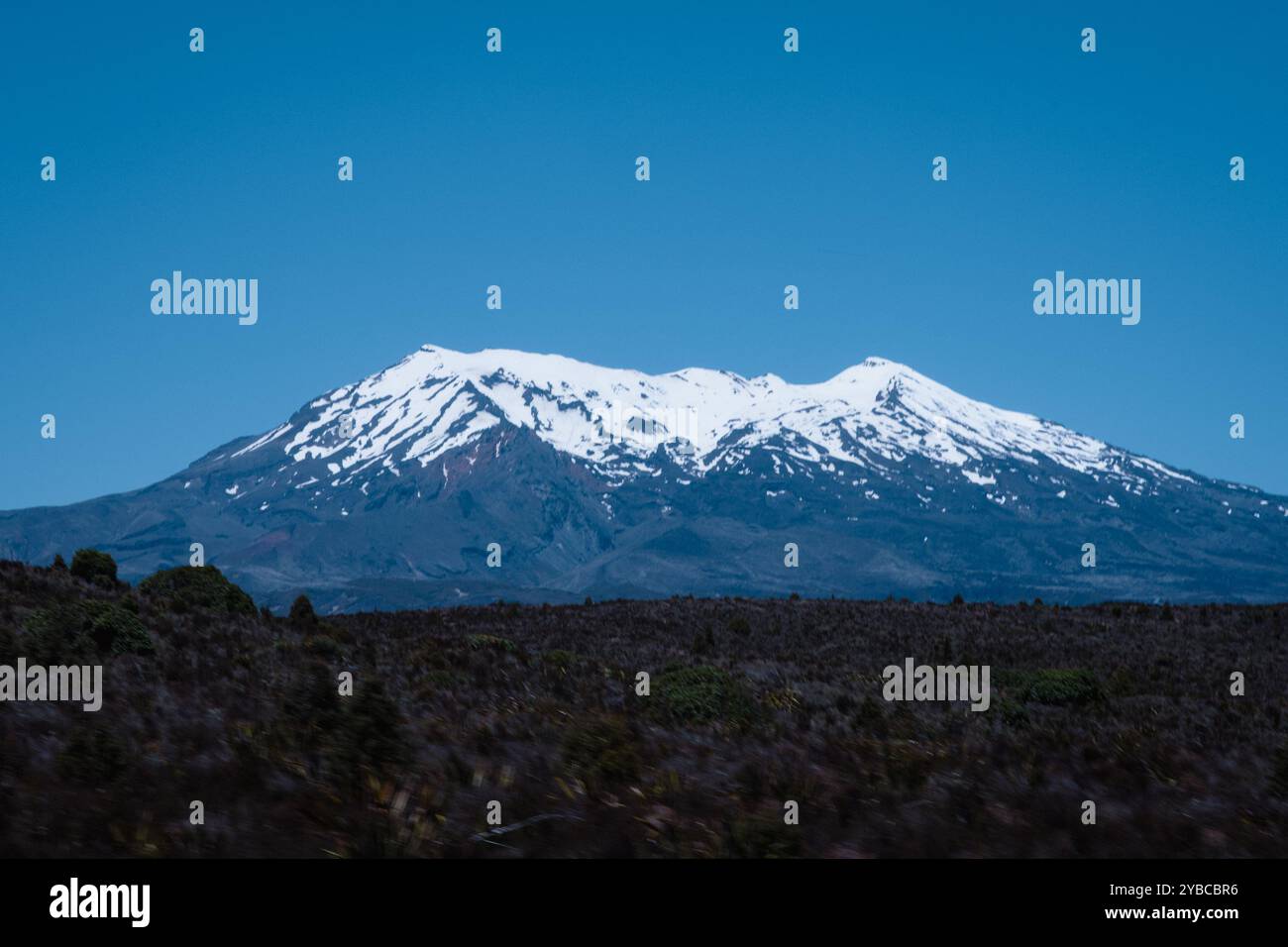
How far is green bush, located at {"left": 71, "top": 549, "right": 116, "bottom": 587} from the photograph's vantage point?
1185 inches

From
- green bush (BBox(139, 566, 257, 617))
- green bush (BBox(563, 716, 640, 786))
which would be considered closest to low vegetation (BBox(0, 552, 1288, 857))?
green bush (BBox(563, 716, 640, 786))

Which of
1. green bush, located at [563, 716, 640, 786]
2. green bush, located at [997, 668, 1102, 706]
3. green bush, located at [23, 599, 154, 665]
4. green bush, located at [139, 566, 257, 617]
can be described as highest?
A: green bush, located at [139, 566, 257, 617]

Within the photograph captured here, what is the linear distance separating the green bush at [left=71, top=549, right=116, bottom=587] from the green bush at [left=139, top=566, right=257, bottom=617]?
88 centimetres

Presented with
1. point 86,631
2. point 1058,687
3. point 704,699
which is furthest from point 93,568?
point 1058,687

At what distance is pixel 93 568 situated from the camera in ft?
102

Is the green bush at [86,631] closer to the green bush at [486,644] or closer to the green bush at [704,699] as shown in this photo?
the green bush at [704,699]

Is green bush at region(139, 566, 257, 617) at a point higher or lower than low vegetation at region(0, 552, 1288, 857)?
higher

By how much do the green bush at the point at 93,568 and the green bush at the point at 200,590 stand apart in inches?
34.6

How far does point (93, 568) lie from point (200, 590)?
306cm

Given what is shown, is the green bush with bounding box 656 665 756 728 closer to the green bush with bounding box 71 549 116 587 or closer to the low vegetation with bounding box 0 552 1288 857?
the low vegetation with bounding box 0 552 1288 857

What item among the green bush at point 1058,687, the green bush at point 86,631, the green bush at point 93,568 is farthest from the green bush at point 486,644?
the green bush at point 1058,687

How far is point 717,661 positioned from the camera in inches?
1128

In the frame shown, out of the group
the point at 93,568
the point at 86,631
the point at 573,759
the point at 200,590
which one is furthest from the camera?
the point at 93,568

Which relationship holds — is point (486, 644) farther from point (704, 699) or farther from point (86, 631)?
point (704, 699)
